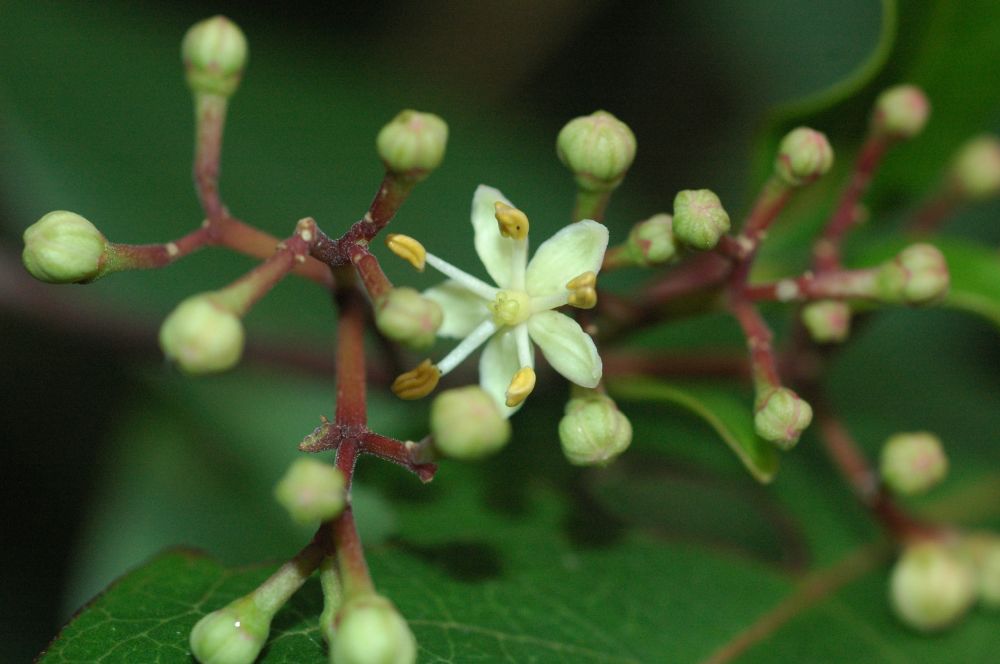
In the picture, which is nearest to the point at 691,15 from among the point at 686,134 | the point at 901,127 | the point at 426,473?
Result: the point at 686,134

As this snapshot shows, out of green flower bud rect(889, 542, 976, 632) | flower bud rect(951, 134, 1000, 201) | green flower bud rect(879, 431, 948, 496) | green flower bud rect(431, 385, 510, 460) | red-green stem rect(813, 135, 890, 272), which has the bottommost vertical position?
green flower bud rect(431, 385, 510, 460)

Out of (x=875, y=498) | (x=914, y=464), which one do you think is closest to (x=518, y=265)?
(x=914, y=464)

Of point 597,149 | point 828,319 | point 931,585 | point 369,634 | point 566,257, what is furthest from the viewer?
point 931,585

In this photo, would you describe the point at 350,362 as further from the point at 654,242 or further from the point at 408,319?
the point at 654,242

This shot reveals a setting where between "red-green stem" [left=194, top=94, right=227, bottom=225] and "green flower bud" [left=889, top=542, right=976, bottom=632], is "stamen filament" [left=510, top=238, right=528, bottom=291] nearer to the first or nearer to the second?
"red-green stem" [left=194, top=94, right=227, bottom=225]

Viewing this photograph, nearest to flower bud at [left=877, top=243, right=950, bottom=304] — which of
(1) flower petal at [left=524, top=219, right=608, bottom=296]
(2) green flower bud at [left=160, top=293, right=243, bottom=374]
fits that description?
(1) flower petal at [left=524, top=219, right=608, bottom=296]

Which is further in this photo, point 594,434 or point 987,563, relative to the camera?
point 987,563
